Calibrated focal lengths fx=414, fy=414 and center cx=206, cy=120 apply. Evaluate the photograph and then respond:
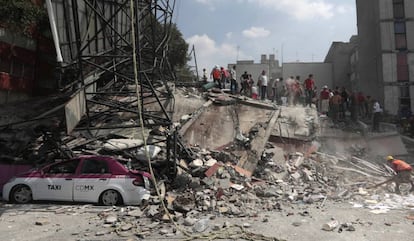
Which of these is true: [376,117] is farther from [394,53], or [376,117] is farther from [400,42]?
[400,42]

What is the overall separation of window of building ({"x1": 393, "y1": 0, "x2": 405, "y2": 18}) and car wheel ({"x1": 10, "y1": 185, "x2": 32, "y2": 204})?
3006 cm

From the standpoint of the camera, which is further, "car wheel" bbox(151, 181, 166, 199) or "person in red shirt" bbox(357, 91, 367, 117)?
"person in red shirt" bbox(357, 91, 367, 117)

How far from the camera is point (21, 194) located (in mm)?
11258

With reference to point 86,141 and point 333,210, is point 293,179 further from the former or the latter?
point 86,141

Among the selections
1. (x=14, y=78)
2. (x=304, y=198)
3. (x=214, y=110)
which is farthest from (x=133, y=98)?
(x=304, y=198)

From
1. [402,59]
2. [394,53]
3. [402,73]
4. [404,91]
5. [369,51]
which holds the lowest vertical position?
[404,91]

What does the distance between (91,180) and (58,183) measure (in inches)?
37.5

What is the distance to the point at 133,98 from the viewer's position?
1847 cm

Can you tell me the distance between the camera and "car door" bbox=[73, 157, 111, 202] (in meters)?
10.8

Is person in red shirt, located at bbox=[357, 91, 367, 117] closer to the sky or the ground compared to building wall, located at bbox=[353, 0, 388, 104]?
closer to the ground

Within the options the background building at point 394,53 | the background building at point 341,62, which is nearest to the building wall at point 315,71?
the background building at point 341,62

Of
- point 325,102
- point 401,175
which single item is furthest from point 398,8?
point 401,175

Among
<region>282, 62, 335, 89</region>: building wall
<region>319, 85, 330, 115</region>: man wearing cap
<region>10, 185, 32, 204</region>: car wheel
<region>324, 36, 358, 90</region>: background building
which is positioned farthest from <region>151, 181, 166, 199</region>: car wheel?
<region>282, 62, 335, 89</region>: building wall

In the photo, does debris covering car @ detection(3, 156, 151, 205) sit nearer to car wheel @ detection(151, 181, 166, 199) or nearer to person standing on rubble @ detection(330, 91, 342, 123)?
car wheel @ detection(151, 181, 166, 199)
